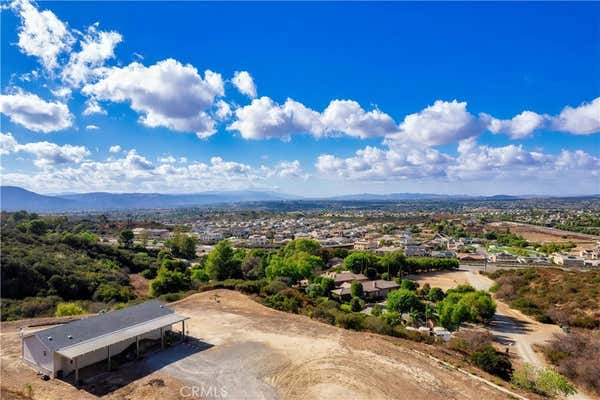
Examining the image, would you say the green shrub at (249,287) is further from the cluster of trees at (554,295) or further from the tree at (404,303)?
the cluster of trees at (554,295)

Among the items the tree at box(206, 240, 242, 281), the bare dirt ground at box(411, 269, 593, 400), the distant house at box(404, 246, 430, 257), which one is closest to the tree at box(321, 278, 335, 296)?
the tree at box(206, 240, 242, 281)

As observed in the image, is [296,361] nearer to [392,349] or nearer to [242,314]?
[392,349]

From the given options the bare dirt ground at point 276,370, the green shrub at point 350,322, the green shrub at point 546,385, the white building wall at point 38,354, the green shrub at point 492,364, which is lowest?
the green shrub at point 546,385

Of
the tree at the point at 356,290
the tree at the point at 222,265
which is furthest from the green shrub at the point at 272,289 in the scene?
the tree at the point at 222,265

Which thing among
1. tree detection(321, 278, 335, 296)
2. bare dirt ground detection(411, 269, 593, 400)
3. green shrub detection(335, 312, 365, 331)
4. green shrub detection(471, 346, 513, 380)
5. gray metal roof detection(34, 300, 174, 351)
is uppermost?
gray metal roof detection(34, 300, 174, 351)

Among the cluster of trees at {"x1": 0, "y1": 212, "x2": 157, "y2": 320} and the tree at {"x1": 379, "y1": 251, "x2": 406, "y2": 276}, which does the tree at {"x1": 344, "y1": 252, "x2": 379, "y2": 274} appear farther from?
the cluster of trees at {"x1": 0, "y1": 212, "x2": 157, "y2": 320}

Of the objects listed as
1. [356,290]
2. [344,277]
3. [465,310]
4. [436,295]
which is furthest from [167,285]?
[436,295]

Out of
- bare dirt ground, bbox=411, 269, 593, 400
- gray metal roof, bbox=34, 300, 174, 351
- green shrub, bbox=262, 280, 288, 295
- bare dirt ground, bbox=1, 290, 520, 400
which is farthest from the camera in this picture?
green shrub, bbox=262, 280, 288, 295

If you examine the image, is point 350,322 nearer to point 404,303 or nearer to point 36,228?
point 404,303
